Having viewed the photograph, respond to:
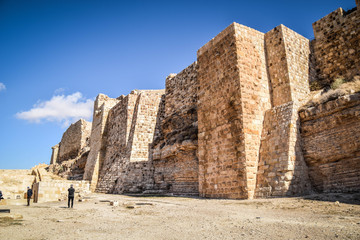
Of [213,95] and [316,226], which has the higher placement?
[213,95]

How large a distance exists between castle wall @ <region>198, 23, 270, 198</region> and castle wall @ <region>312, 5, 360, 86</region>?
240 centimetres

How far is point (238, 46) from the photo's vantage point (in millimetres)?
9344

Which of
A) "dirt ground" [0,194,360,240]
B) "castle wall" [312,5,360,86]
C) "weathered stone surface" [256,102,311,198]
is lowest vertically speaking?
"dirt ground" [0,194,360,240]

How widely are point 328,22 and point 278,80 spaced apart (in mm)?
3365

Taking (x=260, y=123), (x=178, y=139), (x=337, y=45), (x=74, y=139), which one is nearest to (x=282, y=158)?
(x=260, y=123)

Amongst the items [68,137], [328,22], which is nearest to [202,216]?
[328,22]

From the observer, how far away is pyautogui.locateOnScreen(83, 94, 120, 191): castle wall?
58.2 feet

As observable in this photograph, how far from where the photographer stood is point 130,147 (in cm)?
1505

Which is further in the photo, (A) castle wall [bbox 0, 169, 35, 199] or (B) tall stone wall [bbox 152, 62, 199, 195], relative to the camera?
(A) castle wall [bbox 0, 169, 35, 199]

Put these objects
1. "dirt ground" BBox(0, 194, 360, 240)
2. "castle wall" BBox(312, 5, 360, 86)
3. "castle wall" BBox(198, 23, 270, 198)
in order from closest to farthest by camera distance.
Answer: "dirt ground" BBox(0, 194, 360, 240), "castle wall" BBox(198, 23, 270, 198), "castle wall" BBox(312, 5, 360, 86)

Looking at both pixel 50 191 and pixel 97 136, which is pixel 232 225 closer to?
pixel 50 191

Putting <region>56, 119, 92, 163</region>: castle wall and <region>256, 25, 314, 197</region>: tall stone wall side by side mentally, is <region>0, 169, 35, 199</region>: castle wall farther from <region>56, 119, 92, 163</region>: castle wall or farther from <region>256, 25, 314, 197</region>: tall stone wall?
<region>256, 25, 314, 197</region>: tall stone wall

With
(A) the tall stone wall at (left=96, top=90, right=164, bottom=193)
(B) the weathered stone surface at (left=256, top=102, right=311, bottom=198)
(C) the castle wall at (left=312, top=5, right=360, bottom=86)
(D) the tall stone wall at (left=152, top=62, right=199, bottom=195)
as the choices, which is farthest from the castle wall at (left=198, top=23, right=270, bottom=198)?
(A) the tall stone wall at (left=96, top=90, right=164, bottom=193)

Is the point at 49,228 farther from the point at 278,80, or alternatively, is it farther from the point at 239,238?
the point at 278,80
